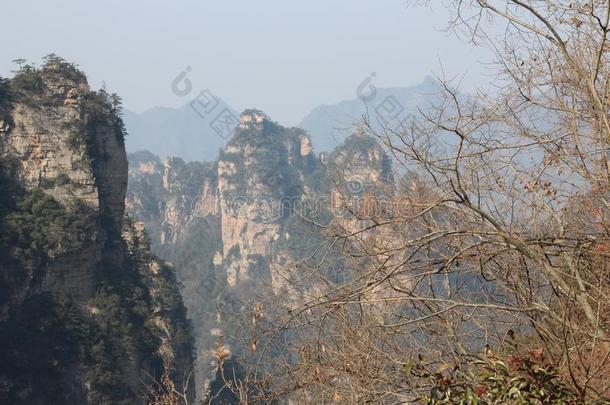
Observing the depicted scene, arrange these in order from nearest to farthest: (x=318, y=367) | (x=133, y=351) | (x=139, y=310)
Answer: (x=318, y=367) < (x=133, y=351) < (x=139, y=310)

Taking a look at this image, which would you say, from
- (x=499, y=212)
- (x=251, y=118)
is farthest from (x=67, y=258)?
(x=251, y=118)

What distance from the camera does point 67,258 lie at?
17453 millimetres

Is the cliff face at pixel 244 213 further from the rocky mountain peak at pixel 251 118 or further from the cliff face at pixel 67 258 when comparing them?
the cliff face at pixel 67 258

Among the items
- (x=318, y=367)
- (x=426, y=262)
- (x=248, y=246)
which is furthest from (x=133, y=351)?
(x=248, y=246)

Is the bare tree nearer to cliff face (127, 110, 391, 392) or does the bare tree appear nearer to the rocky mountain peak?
cliff face (127, 110, 391, 392)

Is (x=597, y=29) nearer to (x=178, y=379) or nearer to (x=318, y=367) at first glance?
(x=318, y=367)

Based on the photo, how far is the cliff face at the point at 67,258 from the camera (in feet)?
53.5

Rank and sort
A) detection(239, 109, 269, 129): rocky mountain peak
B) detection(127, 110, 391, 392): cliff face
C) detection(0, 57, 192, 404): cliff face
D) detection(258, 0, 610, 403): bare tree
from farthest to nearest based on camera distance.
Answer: detection(239, 109, 269, 129): rocky mountain peak < detection(127, 110, 391, 392): cliff face < detection(0, 57, 192, 404): cliff face < detection(258, 0, 610, 403): bare tree

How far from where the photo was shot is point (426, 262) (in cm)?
301

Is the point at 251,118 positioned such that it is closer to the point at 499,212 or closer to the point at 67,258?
the point at 67,258

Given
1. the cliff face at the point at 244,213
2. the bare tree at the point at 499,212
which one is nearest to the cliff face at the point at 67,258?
the bare tree at the point at 499,212

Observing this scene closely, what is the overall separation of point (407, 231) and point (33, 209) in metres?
15.2

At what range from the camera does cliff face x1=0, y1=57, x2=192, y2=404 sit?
16297 millimetres

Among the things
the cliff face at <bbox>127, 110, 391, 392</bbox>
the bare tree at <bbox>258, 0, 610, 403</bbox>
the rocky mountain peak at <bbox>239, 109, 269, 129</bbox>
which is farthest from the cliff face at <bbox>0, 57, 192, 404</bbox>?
the rocky mountain peak at <bbox>239, 109, 269, 129</bbox>
